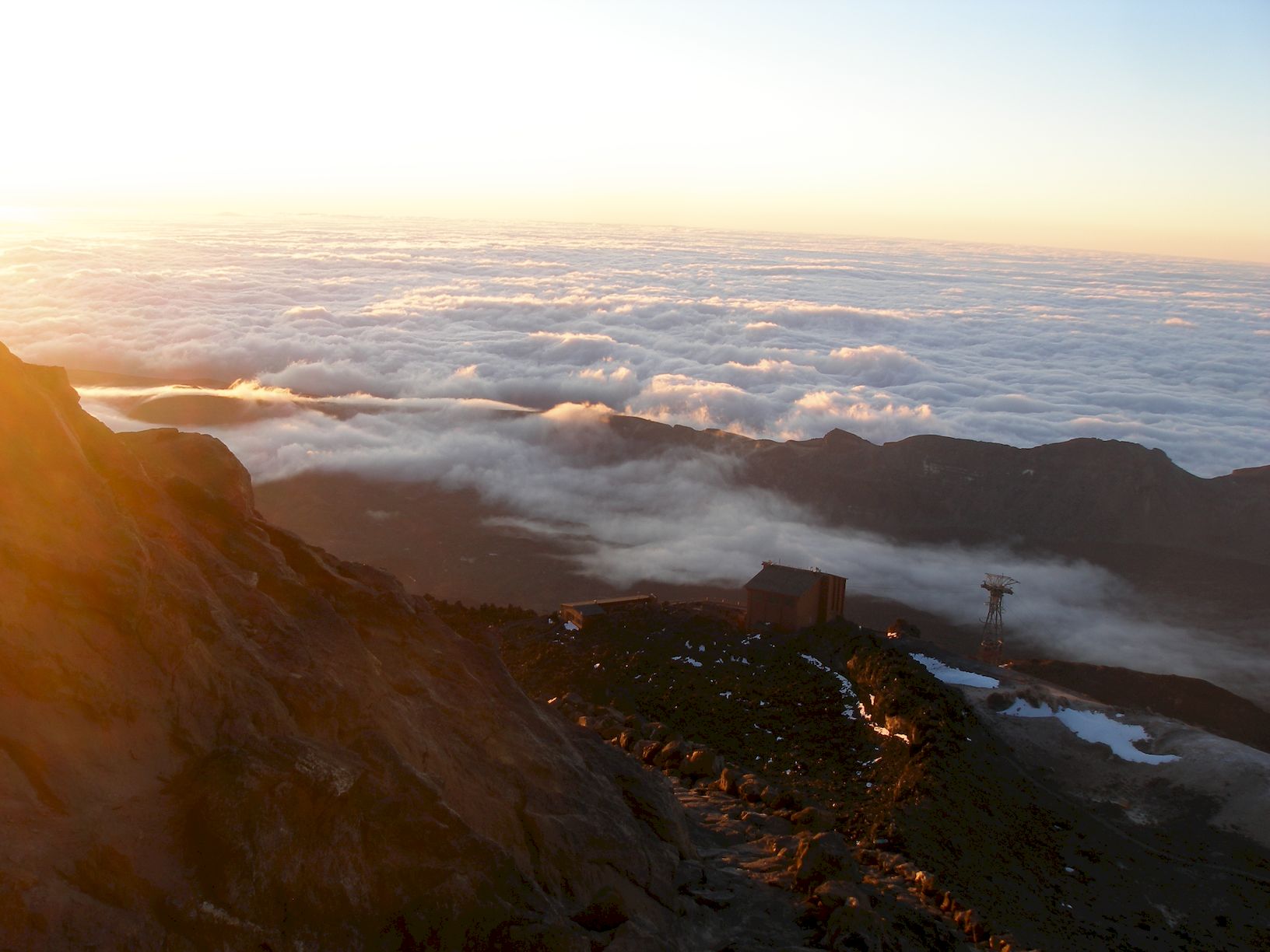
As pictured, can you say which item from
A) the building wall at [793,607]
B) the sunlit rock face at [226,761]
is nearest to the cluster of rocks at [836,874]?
the sunlit rock face at [226,761]

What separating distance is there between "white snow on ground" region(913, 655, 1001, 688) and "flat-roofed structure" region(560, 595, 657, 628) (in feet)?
28.3

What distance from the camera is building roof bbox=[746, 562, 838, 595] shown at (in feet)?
96.1

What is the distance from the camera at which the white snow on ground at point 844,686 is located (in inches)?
902

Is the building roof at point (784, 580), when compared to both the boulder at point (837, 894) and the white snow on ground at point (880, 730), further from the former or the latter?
the boulder at point (837, 894)

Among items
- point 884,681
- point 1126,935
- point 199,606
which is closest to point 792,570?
point 884,681

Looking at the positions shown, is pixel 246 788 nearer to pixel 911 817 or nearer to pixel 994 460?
pixel 911 817

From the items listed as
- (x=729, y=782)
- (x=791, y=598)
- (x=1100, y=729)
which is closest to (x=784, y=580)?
(x=791, y=598)

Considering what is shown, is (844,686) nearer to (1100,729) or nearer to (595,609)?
(1100,729)

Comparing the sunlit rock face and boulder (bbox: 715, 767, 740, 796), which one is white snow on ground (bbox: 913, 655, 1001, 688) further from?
the sunlit rock face

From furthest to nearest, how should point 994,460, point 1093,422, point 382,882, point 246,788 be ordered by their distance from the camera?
point 1093,422 < point 994,460 < point 382,882 < point 246,788

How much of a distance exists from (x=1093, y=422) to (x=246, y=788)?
86.6 meters

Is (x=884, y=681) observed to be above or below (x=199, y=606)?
below

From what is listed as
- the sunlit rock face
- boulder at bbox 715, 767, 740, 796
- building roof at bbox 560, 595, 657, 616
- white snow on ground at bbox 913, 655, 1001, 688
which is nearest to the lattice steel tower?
white snow on ground at bbox 913, 655, 1001, 688

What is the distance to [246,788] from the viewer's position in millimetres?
7820
